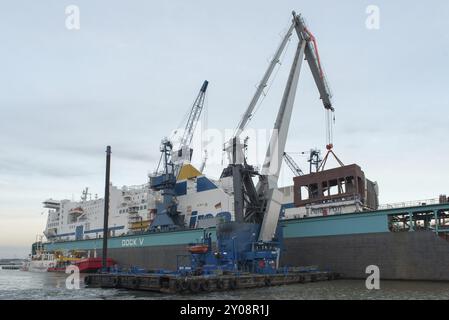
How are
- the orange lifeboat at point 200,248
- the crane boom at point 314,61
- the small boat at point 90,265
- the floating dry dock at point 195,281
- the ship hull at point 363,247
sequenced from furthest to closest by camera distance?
the small boat at point 90,265
the crane boom at point 314,61
the orange lifeboat at point 200,248
the ship hull at point 363,247
the floating dry dock at point 195,281

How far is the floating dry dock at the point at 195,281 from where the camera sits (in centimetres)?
3091

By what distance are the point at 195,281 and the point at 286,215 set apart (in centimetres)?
4060

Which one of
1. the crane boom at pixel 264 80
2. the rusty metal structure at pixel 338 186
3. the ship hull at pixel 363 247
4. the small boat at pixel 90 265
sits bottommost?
the small boat at pixel 90 265

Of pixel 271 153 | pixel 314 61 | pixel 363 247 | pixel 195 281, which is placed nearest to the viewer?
pixel 195 281

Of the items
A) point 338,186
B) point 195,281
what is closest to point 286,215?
point 338,186

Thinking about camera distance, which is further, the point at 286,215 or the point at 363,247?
the point at 286,215

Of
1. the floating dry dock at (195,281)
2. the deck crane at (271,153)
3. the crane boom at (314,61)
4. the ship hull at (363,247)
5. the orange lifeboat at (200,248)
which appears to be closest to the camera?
the floating dry dock at (195,281)

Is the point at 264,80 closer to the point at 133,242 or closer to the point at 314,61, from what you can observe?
the point at 314,61

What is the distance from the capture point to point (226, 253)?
39312 mm

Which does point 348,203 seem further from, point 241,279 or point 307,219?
point 241,279

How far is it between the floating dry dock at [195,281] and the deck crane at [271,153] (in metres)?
5.85

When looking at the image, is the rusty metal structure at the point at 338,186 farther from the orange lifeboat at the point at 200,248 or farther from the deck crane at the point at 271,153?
the orange lifeboat at the point at 200,248

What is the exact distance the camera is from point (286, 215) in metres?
69.8

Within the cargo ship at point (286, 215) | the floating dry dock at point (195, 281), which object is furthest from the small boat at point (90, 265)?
the floating dry dock at point (195, 281)
